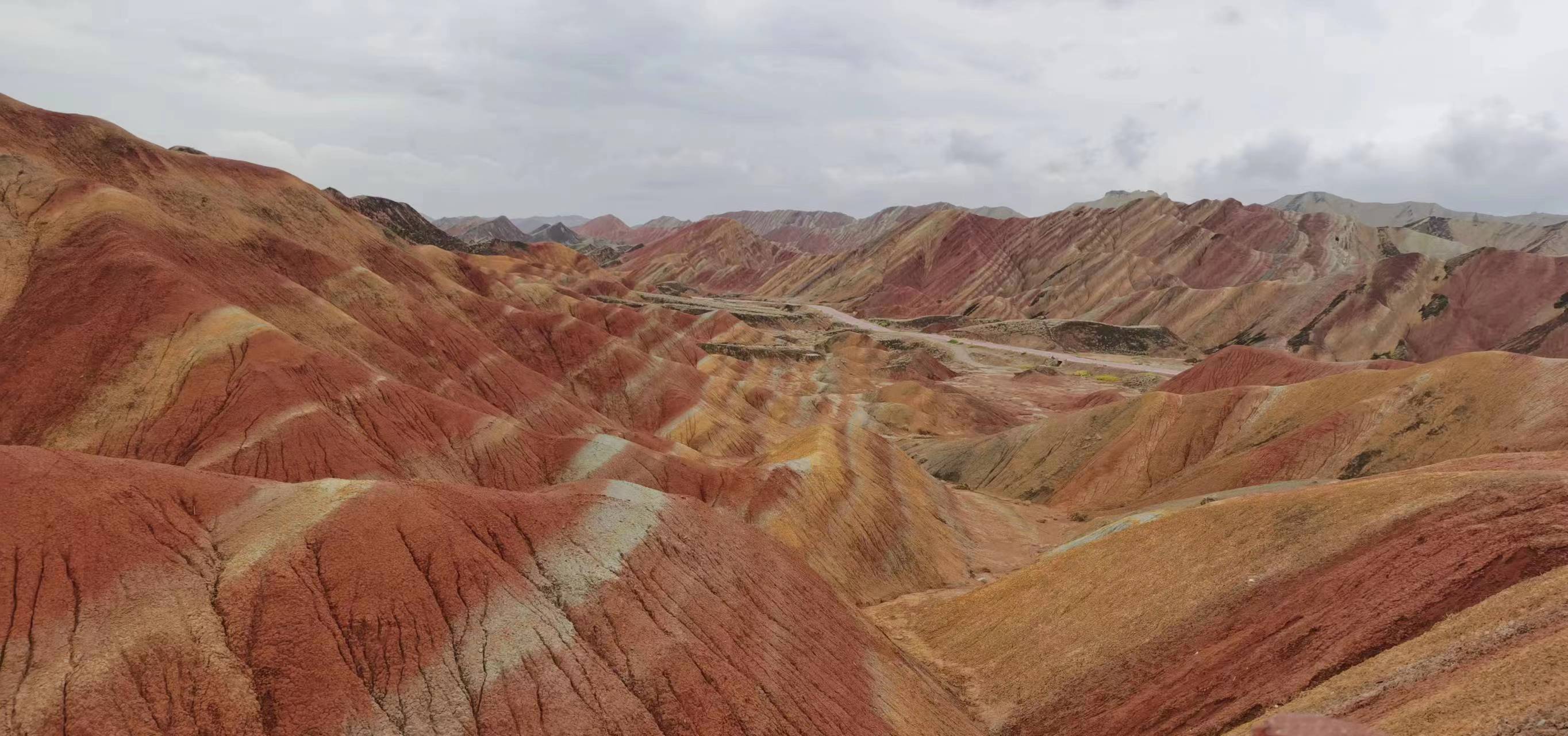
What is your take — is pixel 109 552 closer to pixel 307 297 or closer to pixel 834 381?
pixel 307 297

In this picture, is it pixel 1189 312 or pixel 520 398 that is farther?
pixel 1189 312

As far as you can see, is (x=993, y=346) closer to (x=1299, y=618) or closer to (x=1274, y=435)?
(x=1274, y=435)

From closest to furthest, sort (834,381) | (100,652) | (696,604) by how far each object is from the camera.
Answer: (100,652) < (696,604) < (834,381)

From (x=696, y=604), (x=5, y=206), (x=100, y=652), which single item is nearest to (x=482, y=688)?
(x=696, y=604)

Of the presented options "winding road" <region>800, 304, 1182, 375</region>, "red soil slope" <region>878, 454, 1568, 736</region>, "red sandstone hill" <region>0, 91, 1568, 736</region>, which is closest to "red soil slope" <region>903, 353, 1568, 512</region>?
"red sandstone hill" <region>0, 91, 1568, 736</region>

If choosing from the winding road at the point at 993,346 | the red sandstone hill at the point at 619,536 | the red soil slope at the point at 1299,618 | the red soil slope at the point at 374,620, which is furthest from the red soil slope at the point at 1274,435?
the winding road at the point at 993,346

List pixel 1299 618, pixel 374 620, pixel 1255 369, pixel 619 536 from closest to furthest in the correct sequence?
pixel 374 620 < pixel 1299 618 < pixel 619 536 < pixel 1255 369

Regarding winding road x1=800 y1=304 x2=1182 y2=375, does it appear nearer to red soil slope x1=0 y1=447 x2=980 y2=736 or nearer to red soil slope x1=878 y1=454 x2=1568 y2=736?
red soil slope x1=878 y1=454 x2=1568 y2=736

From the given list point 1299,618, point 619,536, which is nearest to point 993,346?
point 1299,618

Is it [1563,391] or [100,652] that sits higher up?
[1563,391]
